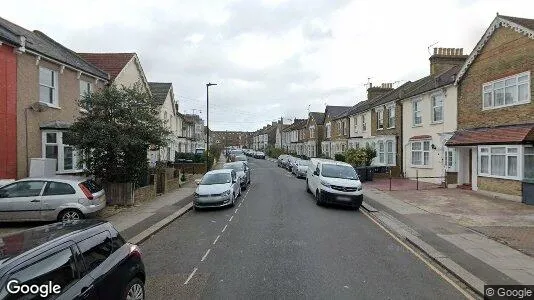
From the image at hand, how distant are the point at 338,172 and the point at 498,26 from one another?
10.8 m

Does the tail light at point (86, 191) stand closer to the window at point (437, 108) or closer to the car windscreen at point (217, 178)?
the car windscreen at point (217, 178)

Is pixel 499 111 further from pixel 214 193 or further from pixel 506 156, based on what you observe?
pixel 214 193

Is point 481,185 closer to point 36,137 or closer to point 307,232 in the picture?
point 307,232

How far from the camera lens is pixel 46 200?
38.6ft

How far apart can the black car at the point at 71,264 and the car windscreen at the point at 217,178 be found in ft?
36.5

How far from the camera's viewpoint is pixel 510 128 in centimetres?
1733

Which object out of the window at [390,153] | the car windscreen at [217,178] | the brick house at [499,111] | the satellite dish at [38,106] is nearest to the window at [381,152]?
the window at [390,153]

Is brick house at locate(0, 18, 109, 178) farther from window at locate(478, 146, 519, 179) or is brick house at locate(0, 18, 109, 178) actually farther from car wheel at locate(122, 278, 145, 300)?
window at locate(478, 146, 519, 179)

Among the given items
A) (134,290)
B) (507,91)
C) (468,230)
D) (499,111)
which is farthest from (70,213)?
(507,91)

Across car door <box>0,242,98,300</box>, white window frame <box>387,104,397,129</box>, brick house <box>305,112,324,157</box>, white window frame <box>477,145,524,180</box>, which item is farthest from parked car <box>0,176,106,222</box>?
brick house <box>305,112,324,157</box>

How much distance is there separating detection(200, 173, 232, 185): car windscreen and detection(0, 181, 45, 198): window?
21.6 ft

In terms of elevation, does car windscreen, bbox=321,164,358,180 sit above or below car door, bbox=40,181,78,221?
above

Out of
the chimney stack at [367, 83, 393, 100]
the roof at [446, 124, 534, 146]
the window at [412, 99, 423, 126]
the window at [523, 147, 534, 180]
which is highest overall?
the chimney stack at [367, 83, 393, 100]

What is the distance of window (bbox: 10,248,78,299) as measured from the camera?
12.5ft
